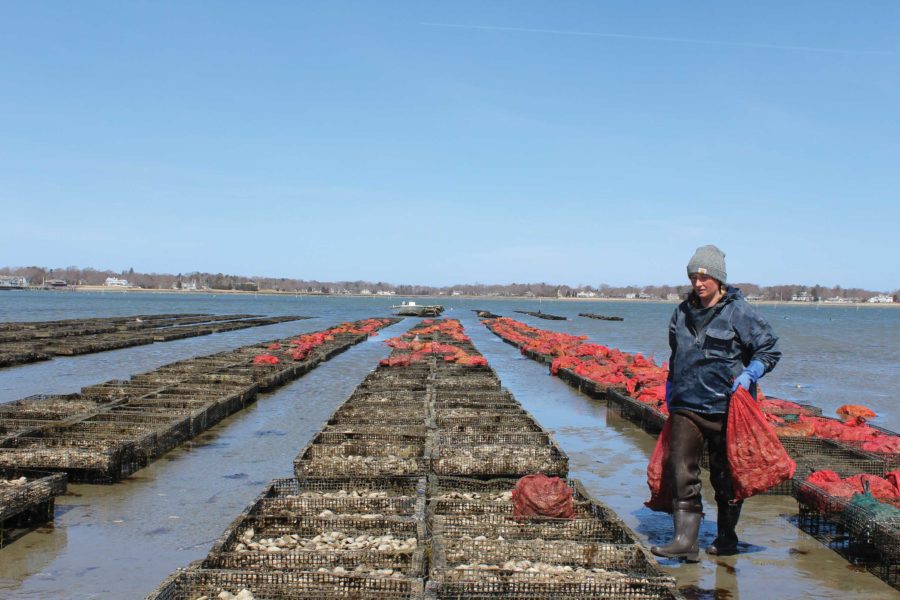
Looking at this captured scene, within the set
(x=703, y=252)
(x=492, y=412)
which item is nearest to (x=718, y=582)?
(x=703, y=252)

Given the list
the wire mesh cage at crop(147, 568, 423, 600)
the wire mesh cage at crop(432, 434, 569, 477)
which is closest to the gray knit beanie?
the wire mesh cage at crop(147, 568, 423, 600)

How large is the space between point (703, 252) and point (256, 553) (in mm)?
3869

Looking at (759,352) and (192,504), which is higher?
(759,352)

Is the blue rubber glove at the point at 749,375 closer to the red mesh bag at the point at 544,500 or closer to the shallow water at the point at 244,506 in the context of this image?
the shallow water at the point at 244,506

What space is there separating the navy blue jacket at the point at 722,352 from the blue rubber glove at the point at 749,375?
5 centimetres

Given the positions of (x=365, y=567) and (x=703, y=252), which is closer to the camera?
(x=365, y=567)

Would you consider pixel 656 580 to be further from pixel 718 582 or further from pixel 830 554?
pixel 830 554

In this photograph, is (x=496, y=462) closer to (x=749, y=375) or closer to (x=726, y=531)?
(x=726, y=531)

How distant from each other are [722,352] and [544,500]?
6.01 ft

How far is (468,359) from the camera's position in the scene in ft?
68.8

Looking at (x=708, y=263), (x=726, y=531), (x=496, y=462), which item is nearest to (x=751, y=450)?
(x=726, y=531)

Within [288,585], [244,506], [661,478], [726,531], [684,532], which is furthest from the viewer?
[244,506]

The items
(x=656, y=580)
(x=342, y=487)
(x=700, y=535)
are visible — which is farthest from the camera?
Result: (x=342, y=487)

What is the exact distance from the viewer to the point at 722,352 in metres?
5.92
